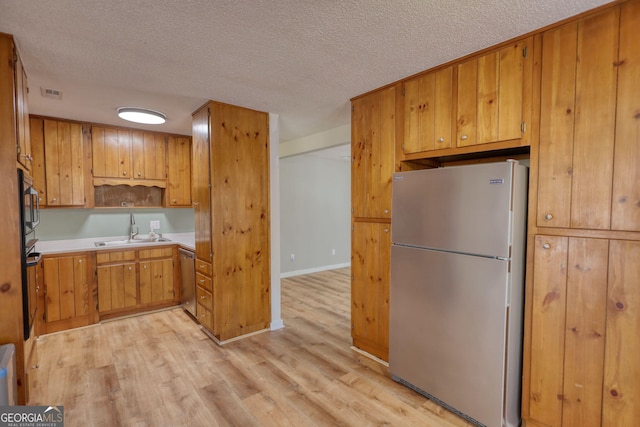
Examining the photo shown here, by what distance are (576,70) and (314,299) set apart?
3.85 m

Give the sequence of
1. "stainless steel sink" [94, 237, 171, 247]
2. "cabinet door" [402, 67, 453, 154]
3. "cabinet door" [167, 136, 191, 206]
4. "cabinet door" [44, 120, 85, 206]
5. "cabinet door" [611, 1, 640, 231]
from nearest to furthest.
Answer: "cabinet door" [611, 1, 640, 231]
"cabinet door" [402, 67, 453, 154]
"cabinet door" [44, 120, 85, 206]
"stainless steel sink" [94, 237, 171, 247]
"cabinet door" [167, 136, 191, 206]

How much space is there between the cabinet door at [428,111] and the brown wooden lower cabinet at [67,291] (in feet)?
12.1

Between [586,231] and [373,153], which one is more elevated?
[373,153]

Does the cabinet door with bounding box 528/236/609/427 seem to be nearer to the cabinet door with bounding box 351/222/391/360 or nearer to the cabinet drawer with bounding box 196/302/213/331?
the cabinet door with bounding box 351/222/391/360

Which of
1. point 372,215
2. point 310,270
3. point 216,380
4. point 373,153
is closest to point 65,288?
point 216,380

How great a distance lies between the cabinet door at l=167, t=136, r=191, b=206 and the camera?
4340 mm

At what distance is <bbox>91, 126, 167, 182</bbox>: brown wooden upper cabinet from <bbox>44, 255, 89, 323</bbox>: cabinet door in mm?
1137

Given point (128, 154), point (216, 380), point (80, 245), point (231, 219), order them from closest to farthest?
1. point (216, 380)
2. point (231, 219)
3. point (80, 245)
4. point (128, 154)

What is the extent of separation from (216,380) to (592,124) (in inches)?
120

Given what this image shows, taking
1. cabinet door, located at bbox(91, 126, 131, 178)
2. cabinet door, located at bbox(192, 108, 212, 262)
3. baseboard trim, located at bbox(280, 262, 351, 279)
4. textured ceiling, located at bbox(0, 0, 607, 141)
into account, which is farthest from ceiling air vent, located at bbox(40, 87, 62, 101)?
baseboard trim, located at bbox(280, 262, 351, 279)

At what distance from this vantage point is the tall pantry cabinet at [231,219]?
304 centimetres

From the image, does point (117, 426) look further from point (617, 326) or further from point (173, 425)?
point (617, 326)

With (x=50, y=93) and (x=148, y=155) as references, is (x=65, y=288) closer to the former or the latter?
(x=148, y=155)

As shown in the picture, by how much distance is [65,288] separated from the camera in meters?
3.30
